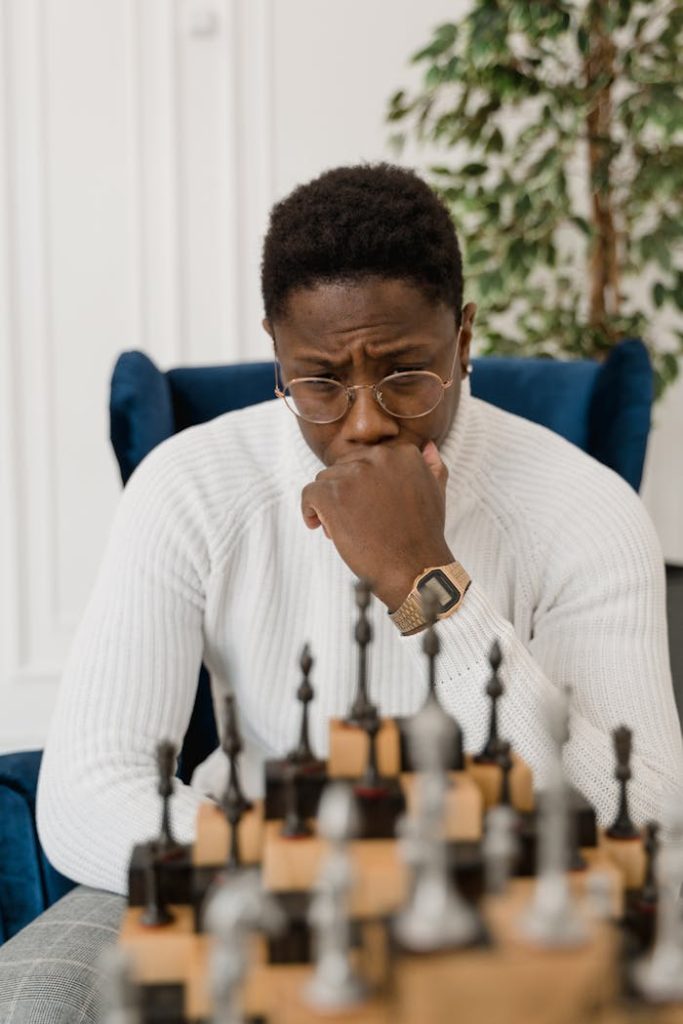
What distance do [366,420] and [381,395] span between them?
34mm

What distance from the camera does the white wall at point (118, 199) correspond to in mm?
3180

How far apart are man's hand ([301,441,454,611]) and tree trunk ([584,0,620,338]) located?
149 centimetres

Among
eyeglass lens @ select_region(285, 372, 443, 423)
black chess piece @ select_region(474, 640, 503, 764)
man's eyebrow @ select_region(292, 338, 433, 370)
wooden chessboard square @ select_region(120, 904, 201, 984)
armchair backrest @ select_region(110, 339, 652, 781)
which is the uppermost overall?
man's eyebrow @ select_region(292, 338, 433, 370)

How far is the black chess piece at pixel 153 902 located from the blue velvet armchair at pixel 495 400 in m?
1.10

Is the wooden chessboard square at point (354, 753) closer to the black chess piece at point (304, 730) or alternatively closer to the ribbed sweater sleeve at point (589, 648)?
the black chess piece at point (304, 730)

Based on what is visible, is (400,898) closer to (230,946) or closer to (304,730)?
(230,946)

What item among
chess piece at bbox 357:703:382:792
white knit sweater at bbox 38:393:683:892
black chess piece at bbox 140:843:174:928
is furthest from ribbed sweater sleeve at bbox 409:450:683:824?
black chess piece at bbox 140:843:174:928

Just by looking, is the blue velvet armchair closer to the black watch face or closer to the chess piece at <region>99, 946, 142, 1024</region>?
the black watch face

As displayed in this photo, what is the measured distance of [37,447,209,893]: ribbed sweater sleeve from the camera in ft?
4.23

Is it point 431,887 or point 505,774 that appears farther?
point 505,774

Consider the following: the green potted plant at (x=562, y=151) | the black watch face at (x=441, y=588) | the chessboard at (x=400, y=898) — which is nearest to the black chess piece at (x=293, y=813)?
the chessboard at (x=400, y=898)

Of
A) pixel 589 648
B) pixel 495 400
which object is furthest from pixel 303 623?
pixel 495 400

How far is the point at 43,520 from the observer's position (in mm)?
3262

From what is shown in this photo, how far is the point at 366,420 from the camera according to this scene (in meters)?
1.40
